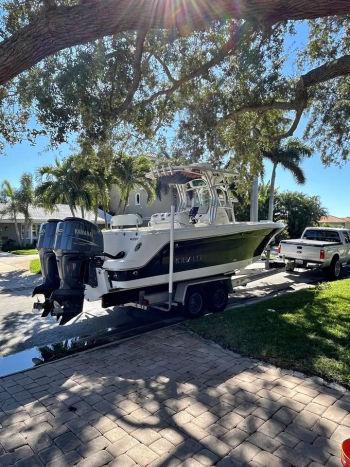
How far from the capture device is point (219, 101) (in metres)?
10.5

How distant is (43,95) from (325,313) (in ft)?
27.1

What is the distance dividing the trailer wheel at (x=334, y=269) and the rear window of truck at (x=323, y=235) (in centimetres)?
94

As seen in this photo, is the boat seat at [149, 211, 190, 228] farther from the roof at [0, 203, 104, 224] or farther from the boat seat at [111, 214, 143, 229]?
the roof at [0, 203, 104, 224]

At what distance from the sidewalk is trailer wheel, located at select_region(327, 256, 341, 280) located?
864 cm

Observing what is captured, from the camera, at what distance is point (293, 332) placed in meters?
6.34

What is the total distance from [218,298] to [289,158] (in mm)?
18651

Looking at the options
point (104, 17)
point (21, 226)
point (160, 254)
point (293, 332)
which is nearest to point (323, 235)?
point (293, 332)

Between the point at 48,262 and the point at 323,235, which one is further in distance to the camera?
the point at 323,235

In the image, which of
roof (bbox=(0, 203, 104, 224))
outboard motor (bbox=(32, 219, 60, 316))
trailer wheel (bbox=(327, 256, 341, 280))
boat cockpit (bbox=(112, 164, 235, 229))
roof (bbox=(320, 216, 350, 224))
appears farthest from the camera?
roof (bbox=(320, 216, 350, 224))

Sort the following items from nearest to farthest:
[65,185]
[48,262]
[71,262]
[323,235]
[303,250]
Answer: [71,262]
[48,262]
[303,250]
[323,235]
[65,185]

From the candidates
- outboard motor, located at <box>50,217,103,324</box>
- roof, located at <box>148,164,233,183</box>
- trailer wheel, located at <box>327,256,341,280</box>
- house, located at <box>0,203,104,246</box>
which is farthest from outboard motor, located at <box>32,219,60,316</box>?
house, located at <box>0,203,104,246</box>

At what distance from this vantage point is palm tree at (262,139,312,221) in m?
24.1

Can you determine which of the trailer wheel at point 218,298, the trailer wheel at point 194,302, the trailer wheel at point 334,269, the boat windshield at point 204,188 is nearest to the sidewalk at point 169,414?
the trailer wheel at point 194,302

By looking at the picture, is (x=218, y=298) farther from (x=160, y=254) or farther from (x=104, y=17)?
(x=104, y=17)
